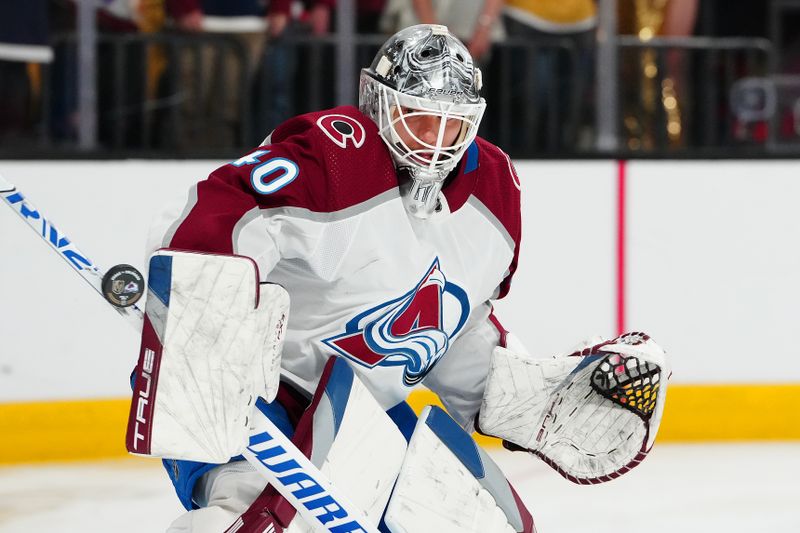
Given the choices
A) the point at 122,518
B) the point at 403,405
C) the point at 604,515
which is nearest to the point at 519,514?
the point at 403,405

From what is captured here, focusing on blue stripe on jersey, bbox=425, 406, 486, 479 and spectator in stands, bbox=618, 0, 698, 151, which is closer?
blue stripe on jersey, bbox=425, 406, 486, 479

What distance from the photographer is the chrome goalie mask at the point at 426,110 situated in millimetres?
1823

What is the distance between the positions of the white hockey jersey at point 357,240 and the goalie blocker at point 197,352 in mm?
71

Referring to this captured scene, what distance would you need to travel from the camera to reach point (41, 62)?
11.5ft

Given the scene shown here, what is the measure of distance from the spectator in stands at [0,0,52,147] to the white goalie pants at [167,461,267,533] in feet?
6.27

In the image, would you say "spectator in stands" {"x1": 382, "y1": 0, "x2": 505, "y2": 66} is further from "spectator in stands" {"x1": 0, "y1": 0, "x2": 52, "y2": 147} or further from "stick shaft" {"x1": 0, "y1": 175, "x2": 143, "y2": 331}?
"stick shaft" {"x1": 0, "y1": 175, "x2": 143, "y2": 331}

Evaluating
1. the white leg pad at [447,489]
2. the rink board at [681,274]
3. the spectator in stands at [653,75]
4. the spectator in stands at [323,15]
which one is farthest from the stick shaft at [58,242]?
the spectator in stands at [653,75]

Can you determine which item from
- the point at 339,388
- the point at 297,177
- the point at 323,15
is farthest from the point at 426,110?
the point at 323,15

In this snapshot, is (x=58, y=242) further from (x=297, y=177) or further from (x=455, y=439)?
(x=455, y=439)

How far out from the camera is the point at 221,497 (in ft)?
5.82

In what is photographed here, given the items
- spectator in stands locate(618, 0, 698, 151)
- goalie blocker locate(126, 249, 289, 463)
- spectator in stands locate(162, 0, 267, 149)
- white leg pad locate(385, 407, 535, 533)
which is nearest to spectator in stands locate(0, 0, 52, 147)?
spectator in stands locate(162, 0, 267, 149)

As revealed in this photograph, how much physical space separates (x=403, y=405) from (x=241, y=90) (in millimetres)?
1792

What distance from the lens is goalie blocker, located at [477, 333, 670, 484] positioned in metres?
2.00

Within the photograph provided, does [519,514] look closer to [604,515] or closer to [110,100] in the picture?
[604,515]
